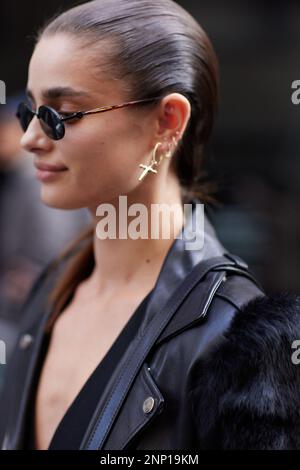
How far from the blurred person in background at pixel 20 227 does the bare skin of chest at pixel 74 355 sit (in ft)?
4.25

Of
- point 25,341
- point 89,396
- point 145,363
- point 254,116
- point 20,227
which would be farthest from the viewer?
point 254,116

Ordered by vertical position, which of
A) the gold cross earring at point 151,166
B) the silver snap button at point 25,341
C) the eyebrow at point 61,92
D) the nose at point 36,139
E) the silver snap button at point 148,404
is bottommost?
the silver snap button at point 25,341

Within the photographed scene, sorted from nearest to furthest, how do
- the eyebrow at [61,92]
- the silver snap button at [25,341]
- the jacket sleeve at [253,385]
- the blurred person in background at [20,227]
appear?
the jacket sleeve at [253,385]
the eyebrow at [61,92]
the silver snap button at [25,341]
the blurred person in background at [20,227]

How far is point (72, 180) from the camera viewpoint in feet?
Result: 5.40

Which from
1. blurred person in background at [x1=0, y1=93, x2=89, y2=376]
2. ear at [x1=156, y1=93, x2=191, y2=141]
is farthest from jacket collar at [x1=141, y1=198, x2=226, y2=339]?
blurred person in background at [x1=0, y1=93, x2=89, y2=376]

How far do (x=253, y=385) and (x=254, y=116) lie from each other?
4653mm

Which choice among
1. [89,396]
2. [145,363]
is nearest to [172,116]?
[145,363]

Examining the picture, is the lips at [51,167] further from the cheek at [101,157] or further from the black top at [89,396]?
the black top at [89,396]

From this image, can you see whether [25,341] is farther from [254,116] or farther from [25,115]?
[254,116]

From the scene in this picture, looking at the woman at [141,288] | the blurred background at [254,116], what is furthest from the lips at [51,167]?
the blurred background at [254,116]

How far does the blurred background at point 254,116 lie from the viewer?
5.12 meters

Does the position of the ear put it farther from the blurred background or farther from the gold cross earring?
the blurred background

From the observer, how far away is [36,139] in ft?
5.49

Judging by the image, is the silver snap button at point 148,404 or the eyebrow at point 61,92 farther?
the eyebrow at point 61,92
